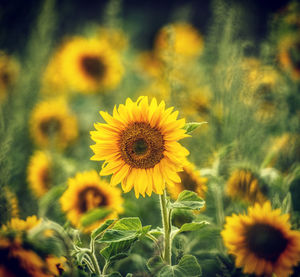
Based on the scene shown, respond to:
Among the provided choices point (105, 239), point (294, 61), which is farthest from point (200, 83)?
point (105, 239)

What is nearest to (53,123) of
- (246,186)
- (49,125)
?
(49,125)

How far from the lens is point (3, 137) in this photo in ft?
2.66

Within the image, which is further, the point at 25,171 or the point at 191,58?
the point at 191,58

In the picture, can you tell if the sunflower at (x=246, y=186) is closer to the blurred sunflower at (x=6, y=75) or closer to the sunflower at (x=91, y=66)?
the sunflower at (x=91, y=66)

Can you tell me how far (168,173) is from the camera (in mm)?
624

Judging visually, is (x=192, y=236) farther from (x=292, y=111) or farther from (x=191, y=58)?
(x=191, y=58)

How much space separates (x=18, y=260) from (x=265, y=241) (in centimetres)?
51

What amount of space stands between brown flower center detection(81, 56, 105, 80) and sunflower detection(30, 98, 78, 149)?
222 millimetres

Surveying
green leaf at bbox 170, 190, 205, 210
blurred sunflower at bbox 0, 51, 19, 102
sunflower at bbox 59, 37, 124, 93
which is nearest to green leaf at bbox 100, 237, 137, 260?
green leaf at bbox 170, 190, 205, 210

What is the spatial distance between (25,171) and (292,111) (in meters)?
1.14

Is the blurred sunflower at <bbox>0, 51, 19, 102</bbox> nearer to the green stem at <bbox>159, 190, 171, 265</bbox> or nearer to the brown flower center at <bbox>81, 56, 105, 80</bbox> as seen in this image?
the brown flower center at <bbox>81, 56, 105, 80</bbox>

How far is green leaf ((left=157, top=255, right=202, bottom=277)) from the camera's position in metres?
0.55

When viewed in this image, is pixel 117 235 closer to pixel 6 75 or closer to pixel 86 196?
pixel 86 196

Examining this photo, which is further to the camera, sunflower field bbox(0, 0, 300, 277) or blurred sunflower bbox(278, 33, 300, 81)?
blurred sunflower bbox(278, 33, 300, 81)
